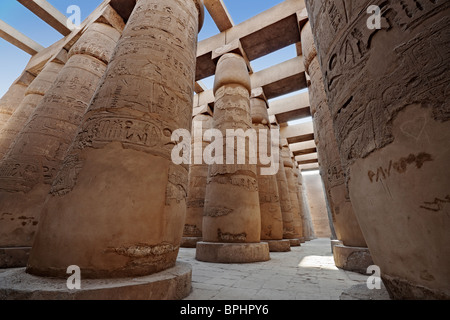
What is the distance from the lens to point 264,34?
7.13m

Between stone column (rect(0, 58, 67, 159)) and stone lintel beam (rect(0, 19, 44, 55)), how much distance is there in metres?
4.67

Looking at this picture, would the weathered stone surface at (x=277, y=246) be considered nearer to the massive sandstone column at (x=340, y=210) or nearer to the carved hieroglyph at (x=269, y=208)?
the carved hieroglyph at (x=269, y=208)

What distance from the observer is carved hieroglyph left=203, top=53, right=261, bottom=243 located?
3.89 m

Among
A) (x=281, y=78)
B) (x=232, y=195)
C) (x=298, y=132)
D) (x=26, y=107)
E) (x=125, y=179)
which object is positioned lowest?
(x=125, y=179)

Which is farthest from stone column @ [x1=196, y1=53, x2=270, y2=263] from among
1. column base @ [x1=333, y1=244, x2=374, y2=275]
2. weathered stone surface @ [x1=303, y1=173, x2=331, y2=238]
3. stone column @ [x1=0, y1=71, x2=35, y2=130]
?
weathered stone surface @ [x1=303, y1=173, x2=331, y2=238]

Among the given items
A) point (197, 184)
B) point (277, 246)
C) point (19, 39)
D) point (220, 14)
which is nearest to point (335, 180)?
point (277, 246)

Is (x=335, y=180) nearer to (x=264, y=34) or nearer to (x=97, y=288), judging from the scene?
(x=97, y=288)

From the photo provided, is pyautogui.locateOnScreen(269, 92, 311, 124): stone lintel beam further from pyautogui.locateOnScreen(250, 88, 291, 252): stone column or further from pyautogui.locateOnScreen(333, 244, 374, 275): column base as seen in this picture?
pyautogui.locateOnScreen(333, 244, 374, 275): column base

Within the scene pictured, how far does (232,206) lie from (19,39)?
1160 cm

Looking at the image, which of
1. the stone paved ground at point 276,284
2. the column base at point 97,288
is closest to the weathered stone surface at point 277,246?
the stone paved ground at point 276,284
